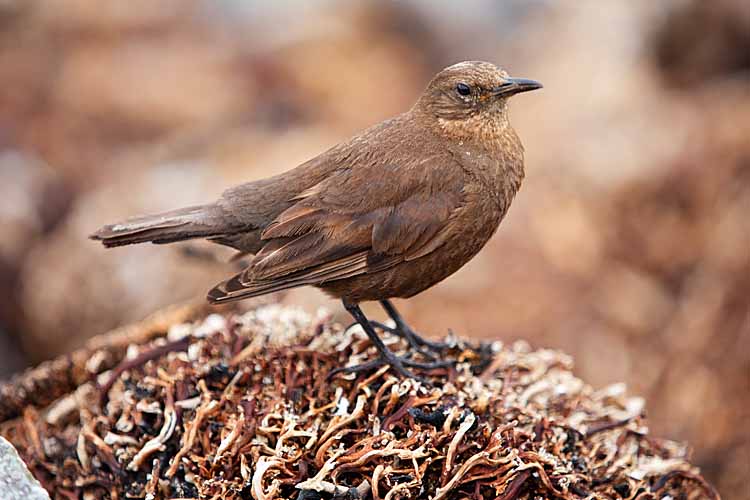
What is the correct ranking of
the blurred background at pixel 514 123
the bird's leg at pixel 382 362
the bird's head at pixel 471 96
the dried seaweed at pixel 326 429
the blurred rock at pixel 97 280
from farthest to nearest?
the blurred rock at pixel 97 280, the blurred background at pixel 514 123, the bird's head at pixel 471 96, the bird's leg at pixel 382 362, the dried seaweed at pixel 326 429

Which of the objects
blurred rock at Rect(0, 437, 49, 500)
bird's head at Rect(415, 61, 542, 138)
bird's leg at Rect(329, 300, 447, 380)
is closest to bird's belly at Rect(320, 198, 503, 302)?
bird's leg at Rect(329, 300, 447, 380)

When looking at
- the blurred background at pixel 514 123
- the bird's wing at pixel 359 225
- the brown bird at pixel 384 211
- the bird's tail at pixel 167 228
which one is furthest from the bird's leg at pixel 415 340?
the blurred background at pixel 514 123

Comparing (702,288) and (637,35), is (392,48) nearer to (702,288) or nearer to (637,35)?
(637,35)

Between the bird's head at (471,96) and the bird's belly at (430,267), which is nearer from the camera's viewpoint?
the bird's belly at (430,267)

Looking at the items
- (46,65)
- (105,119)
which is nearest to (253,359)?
(105,119)

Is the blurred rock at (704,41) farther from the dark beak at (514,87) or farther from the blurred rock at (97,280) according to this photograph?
the dark beak at (514,87)

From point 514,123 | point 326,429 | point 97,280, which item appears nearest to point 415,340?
point 326,429

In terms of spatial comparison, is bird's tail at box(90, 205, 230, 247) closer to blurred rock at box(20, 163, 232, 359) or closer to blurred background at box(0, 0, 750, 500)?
blurred background at box(0, 0, 750, 500)
